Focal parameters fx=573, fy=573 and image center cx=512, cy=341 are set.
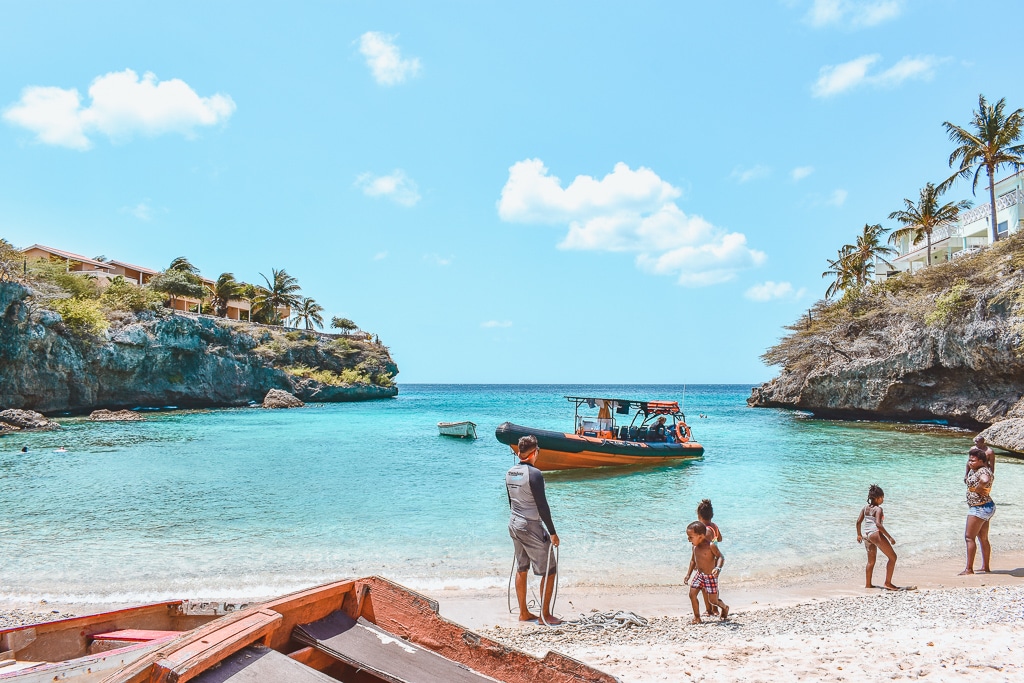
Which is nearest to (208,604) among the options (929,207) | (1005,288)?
(1005,288)

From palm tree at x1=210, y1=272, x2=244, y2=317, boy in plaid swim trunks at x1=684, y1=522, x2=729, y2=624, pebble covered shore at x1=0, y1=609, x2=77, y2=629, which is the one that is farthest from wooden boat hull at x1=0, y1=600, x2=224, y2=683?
palm tree at x1=210, y1=272, x2=244, y2=317

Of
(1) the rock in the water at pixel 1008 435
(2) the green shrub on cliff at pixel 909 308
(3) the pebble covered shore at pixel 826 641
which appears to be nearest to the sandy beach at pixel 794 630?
(3) the pebble covered shore at pixel 826 641

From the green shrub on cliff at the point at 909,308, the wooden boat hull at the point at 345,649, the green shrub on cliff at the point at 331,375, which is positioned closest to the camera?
the wooden boat hull at the point at 345,649

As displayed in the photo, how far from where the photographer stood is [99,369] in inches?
1485

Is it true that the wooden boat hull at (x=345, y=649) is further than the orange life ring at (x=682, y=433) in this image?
No

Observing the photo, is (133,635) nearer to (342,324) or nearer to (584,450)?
(584,450)

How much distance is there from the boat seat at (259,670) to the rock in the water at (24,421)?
32.2m

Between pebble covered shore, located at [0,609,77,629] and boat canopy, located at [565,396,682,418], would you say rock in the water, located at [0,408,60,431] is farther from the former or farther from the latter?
pebble covered shore, located at [0,609,77,629]

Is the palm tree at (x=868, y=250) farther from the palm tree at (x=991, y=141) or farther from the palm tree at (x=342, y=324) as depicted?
the palm tree at (x=342, y=324)

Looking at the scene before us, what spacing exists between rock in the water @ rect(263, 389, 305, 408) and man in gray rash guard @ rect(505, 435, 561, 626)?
46.8 m

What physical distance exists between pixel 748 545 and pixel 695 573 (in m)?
4.12

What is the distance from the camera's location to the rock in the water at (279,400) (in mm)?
48219

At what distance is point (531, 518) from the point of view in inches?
227

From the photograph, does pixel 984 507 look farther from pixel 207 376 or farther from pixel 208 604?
pixel 207 376
